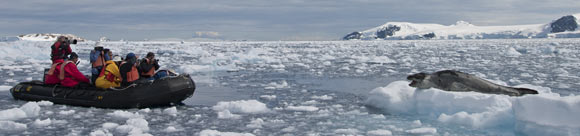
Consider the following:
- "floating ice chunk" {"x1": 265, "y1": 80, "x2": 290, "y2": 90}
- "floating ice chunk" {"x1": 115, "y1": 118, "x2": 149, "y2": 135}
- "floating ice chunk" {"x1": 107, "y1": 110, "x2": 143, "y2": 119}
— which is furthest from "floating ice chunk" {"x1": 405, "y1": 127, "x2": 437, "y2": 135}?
"floating ice chunk" {"x1": 265, "y1": 80, "x2": 290, "y2": 90}

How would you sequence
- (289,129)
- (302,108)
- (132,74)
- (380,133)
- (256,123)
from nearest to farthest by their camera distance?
1. (380,133)
2. (289,129)
3. (256,123)
4. (302,108)
5. (132,74)

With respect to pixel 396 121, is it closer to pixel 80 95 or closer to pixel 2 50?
pixel 80 95

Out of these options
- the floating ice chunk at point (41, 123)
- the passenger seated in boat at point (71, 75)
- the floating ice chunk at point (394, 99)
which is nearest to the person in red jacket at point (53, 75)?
the passenger seated in boat at point (71, 75)

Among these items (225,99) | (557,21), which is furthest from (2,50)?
(557,21)

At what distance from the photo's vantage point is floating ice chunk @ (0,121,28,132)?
6461mm

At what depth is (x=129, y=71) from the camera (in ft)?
27.6

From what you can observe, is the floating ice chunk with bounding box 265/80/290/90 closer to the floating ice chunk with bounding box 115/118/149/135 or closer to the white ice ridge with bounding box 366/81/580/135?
the white ice ridge with bounding box 366/81/580/135

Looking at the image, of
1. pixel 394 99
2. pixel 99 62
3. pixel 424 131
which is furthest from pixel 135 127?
pixel 394 99

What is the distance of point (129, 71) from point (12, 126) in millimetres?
2205

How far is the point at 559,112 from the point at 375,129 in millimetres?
2119

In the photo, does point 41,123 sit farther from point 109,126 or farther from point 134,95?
point 134,95

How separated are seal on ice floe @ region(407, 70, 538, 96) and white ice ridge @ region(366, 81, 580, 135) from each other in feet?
0.74

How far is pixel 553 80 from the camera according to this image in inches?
481

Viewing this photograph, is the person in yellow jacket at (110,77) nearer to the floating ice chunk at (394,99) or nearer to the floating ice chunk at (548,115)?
the floating ice chunk at (394,99)
